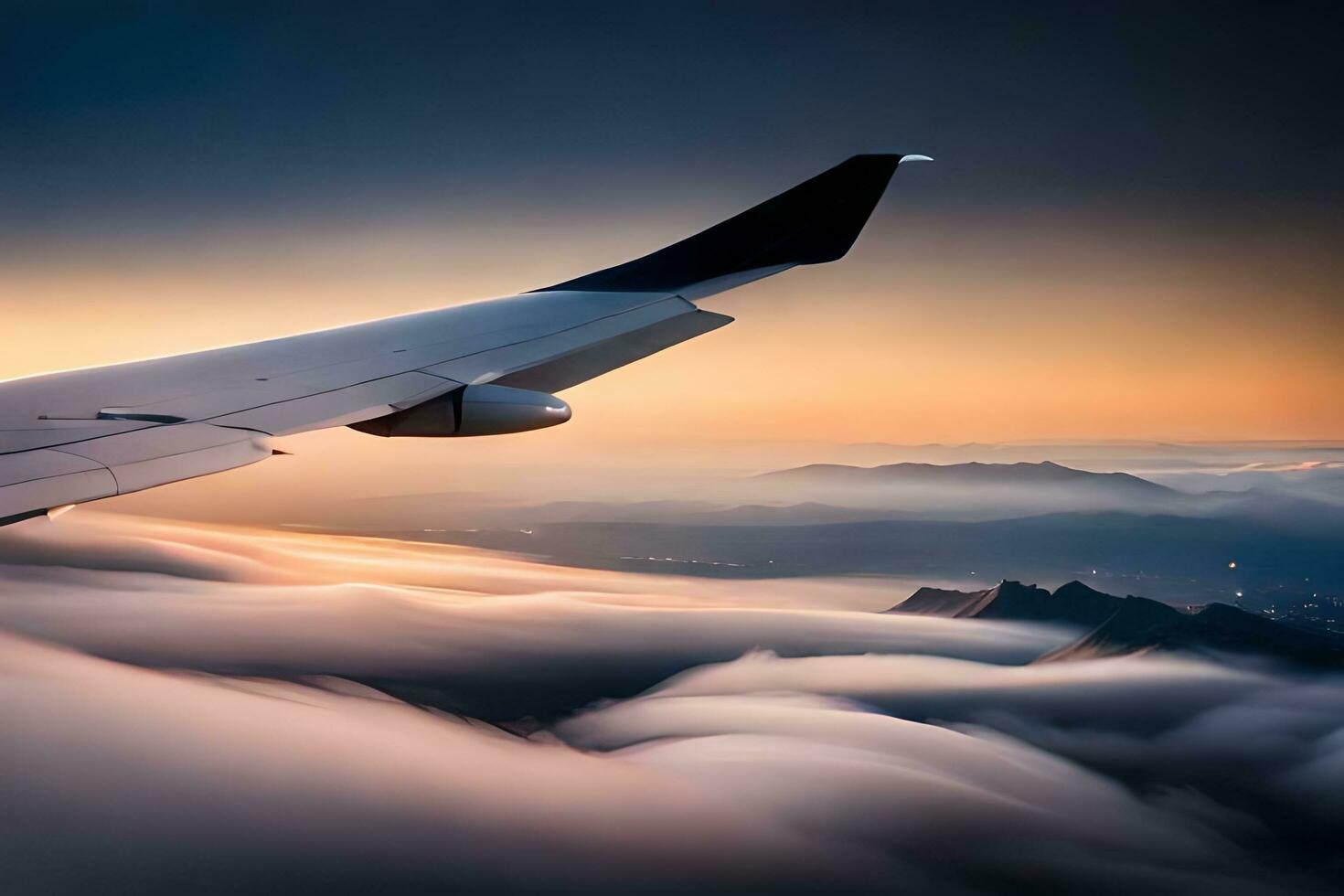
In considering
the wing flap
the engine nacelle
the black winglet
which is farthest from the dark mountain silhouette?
the wing flap

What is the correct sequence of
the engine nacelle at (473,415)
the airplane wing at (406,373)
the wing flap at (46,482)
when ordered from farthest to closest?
the engine nacelle at (473,415), the airplane wing at (406,373), the wing flap at (46,482)

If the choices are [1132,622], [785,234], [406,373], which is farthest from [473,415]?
[1132,622]

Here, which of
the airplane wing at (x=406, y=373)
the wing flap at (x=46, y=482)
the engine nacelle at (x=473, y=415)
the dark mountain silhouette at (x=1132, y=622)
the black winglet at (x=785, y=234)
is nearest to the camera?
the wing flap at (x=46, y=482)

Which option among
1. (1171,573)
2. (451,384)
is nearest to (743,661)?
(451,384)

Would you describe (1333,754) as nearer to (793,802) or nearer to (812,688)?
(812,688)

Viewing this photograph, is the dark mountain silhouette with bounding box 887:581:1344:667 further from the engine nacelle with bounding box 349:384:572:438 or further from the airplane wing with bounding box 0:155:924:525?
the engine nacelle with bounding box 349:384:572:438

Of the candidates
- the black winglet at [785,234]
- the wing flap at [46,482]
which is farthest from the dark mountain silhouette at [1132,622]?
the wing flap at [46,482]

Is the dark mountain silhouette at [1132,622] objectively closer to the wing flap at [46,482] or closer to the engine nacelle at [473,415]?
the engine nacelle at [473,415]
